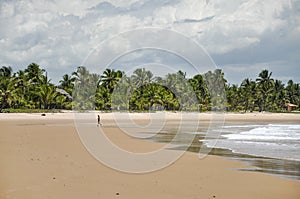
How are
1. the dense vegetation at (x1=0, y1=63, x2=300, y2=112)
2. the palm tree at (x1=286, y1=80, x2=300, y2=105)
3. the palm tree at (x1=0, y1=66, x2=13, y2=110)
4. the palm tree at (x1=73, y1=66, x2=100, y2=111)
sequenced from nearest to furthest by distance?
the palm tree at (x1=0, y1=66, x2=13, y2=110) → the dense vegetation at (x1=0, y1=63, x2=300, y2=112) → the palm tree at (x1=73, y1=66, x2=100, y2=111) → the palm tree at (x1=286, y1=80, x2=300, y2=105)

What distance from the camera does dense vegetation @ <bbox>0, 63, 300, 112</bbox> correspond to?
5869 cm

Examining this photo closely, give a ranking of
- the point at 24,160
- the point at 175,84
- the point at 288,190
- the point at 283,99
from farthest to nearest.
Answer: the point at 283,99 < the point at 175,84 < the point at 24,160 < the point at 288,190

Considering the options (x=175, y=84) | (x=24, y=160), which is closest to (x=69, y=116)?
(x=175, y=84)

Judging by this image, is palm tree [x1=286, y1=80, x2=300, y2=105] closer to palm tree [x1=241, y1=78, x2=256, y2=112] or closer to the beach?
palm tree [x1=241, y1=78, x2=256, y2=112]

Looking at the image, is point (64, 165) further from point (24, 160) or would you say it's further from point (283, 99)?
point (283, 99)

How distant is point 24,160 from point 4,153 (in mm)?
2024

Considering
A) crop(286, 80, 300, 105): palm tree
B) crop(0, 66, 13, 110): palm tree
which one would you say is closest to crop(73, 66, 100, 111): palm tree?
crop(0, 66, 13, 110): palm tree

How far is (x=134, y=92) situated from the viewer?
70.7m

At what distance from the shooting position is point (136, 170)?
10016 mm

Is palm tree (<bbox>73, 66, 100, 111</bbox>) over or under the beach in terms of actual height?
over

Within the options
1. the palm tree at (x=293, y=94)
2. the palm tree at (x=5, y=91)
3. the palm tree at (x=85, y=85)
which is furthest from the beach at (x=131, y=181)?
the palm tree at (x=293, y=94)

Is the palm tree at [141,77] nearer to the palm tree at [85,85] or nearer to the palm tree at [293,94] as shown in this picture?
the palm tree at [85,85]

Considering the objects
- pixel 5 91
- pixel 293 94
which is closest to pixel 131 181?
pixel 5 91

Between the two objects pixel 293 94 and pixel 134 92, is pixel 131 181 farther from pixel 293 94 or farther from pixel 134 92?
pixel 293 94
